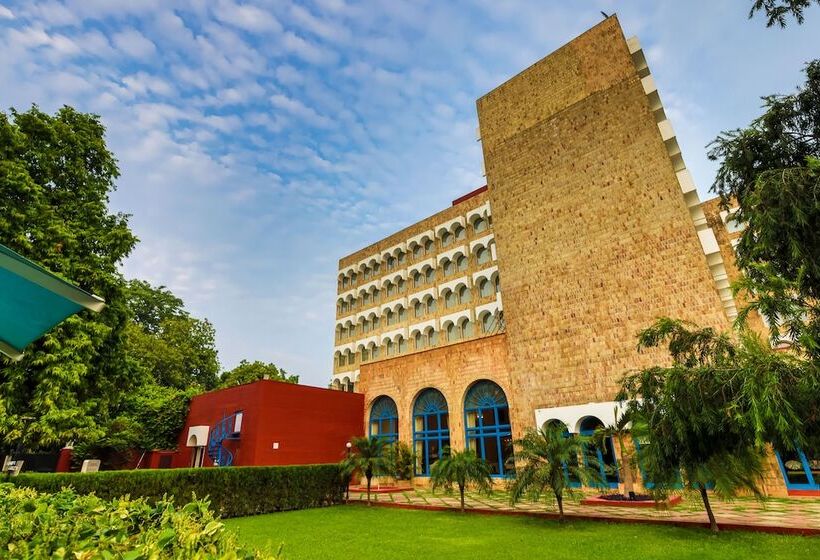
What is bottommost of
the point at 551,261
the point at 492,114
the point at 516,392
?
the point at 516,392

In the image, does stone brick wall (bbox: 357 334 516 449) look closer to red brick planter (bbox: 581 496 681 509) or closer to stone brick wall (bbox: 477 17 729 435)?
stone brick wall (bbox: 477 17 729 435)

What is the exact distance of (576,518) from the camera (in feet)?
37.0

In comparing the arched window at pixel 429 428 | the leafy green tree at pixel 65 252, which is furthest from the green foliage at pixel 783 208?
the leafy green tree at pixel 65 252

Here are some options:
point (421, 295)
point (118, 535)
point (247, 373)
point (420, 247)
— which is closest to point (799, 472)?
point (118, 535)

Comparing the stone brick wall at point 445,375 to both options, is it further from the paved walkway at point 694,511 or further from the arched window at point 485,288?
the arched window at point 485,288

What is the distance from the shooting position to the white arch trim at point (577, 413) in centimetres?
1617

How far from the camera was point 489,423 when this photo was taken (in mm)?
19984

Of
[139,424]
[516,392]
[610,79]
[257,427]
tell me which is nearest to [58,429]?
[257,427]

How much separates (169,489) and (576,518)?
37.8 ft

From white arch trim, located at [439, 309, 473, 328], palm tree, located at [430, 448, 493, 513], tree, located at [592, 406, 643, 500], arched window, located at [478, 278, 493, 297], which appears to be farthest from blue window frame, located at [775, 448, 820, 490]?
white arch trim, located at [439, 309, 473, 328]

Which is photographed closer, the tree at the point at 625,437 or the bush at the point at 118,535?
the bush at the point at 118,535

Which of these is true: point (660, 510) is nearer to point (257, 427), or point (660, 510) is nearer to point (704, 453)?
point (704, 453)

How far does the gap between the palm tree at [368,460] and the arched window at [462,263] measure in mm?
15037

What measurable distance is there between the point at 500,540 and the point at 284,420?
556 inches
